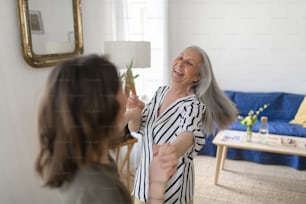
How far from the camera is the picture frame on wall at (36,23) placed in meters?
0.90

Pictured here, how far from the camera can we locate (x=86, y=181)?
0.34 meters

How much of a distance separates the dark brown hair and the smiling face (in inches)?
12.9

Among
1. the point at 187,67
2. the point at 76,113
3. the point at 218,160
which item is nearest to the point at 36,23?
the point at 187,67

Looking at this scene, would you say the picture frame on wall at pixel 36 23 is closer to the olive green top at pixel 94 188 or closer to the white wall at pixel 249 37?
the olive green top at pixel 94 188

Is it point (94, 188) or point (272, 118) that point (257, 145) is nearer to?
point (272, 118)

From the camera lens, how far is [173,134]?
629 millimetres

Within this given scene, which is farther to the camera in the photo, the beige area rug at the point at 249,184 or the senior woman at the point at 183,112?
the beige area rug at the point at 249,184

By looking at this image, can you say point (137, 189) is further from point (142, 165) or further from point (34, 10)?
point (34, 10)

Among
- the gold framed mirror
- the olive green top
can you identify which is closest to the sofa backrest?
the gold framed mirror

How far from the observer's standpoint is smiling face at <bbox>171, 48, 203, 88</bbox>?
2.11 ft

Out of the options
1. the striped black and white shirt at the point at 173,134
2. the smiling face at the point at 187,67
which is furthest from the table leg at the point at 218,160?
the smiling face at the point at 187,67

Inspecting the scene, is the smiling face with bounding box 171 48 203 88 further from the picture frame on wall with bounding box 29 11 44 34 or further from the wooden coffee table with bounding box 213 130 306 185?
the wooden coffee table with bounding box 213 130 306 185

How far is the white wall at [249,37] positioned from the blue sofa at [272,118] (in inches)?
3.3

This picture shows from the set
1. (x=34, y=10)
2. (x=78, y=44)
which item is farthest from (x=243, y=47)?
(x=34, y=10)
